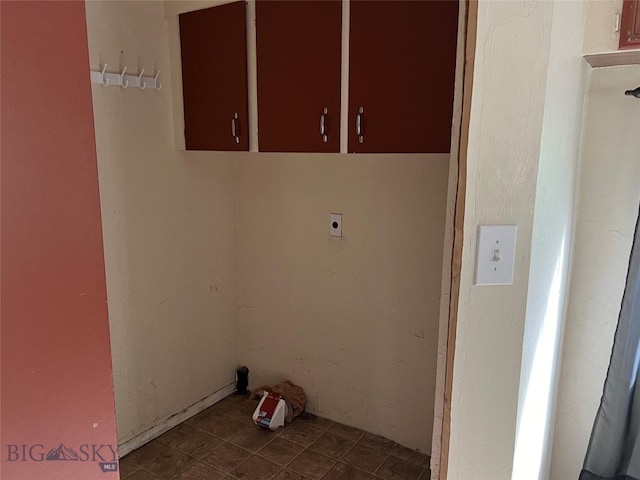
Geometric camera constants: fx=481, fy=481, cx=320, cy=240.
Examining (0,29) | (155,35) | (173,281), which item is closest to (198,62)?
(155,35)

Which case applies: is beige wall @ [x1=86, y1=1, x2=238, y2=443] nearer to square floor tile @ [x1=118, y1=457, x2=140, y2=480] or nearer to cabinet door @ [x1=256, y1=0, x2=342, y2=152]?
square floor tile @ [x1=118, y1=457, x2=140, y2=480]

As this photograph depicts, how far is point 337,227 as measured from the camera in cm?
242

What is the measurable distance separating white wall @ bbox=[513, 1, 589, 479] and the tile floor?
106cm

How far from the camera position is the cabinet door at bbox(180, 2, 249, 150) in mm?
2072

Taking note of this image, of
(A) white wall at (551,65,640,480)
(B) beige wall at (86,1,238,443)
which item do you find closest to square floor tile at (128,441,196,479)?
(B) beige wall at (86,1,238,443)

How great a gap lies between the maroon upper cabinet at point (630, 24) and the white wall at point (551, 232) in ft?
0.35

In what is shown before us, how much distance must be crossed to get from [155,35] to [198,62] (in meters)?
0.25

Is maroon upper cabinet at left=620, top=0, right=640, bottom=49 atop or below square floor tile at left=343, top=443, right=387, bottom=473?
atop

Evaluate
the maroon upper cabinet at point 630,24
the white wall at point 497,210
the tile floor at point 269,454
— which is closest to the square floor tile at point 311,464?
the tile floor at point 269,454

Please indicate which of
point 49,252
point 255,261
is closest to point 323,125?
point 255,261

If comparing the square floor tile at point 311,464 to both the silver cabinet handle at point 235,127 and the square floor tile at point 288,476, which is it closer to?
the square floor tile at point 288,476

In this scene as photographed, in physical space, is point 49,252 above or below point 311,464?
above

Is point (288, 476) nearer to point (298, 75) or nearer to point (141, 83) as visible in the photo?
point (298, 75)

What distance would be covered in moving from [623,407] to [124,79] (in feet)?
7.27
